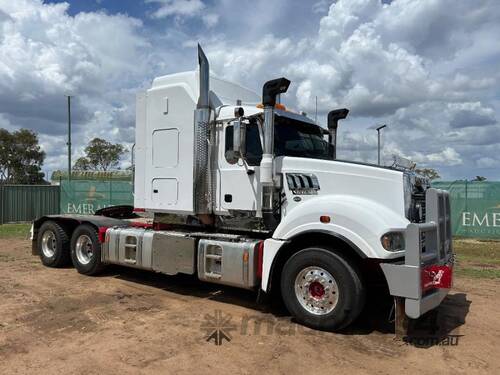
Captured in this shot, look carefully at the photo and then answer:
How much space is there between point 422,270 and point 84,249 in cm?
662

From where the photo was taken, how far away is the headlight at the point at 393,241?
17.7 feet

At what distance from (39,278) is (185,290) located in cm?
291

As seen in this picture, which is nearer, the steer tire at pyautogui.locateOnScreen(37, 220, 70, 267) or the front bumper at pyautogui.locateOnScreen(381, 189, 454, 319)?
the front bumper at pyautogui.locateOnScreen(381, 189, 454, 319)

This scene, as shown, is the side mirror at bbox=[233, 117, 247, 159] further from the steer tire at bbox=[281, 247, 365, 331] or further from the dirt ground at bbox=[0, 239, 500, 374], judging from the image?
the dirt ground at bbox=[0, 239, 500, 374]

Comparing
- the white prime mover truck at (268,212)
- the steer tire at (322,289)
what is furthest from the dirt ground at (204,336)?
the white prime mover truck at (268,212)

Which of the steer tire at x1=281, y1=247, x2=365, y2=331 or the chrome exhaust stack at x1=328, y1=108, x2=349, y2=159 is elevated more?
the chrome exhaust stack at x1=328, y1=108, x2=349, y2=159

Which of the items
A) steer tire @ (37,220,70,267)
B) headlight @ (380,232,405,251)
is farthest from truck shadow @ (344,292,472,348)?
steer tire @ (37,220,70,267)

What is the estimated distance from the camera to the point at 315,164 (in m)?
6.48


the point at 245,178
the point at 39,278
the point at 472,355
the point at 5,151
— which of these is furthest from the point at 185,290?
the point at 5,151

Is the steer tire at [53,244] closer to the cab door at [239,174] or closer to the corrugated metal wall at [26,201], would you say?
the cab door at [239,174]

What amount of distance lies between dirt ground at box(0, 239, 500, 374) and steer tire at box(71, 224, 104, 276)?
0.89 metres

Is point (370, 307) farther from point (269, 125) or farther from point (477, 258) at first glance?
point (477, 258)

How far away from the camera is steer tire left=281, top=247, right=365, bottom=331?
5.53 m

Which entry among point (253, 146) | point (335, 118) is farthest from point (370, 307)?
point (335, 118)
